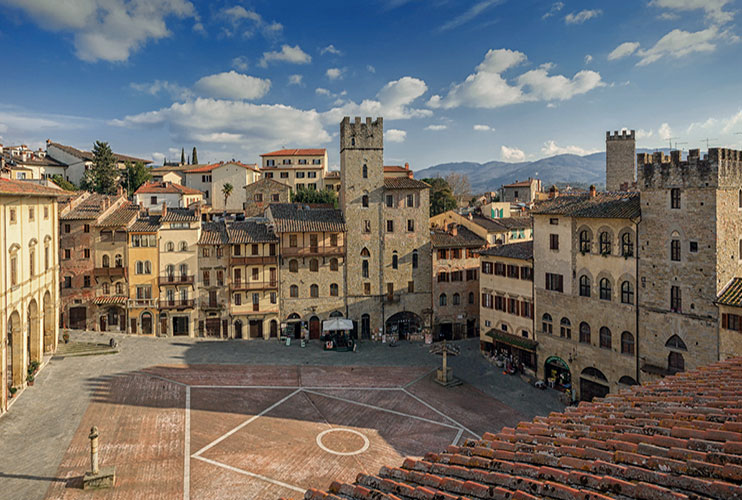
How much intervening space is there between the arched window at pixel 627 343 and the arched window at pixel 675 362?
2.46 metres

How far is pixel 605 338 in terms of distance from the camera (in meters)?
36.3

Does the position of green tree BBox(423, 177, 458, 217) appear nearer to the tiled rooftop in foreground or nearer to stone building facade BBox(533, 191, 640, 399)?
stone building facade BBox(533, 191, 640, 399)

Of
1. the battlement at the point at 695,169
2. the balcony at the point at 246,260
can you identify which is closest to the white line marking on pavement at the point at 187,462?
the balcony at the point at 246,260

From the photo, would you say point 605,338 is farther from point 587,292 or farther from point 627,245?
point 627,245

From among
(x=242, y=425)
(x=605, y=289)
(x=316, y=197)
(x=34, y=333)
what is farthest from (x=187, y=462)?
(x=316, y=197)

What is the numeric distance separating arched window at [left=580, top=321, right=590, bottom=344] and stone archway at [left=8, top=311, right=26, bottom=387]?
1522 inches

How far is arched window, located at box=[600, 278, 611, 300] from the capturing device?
36219 mm

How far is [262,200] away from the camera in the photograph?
80.2m

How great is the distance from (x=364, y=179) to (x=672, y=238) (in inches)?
1188

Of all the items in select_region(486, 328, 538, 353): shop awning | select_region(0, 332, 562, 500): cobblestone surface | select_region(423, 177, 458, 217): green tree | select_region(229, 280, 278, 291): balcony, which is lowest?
select_region(0, 332, 562, 500): cobblestone surface

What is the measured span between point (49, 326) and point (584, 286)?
41816 mm

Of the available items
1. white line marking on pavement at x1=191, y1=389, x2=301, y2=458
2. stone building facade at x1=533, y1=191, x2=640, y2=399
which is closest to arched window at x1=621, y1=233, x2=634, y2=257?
stone building facade at x1=533, y1=191, x2=640, y2=399

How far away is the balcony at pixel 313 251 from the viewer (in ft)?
170

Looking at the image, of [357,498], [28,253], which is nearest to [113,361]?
[28,253]
